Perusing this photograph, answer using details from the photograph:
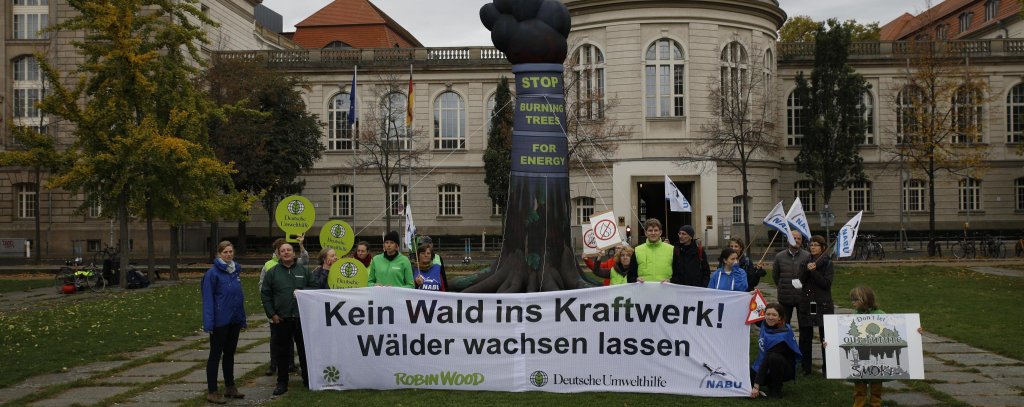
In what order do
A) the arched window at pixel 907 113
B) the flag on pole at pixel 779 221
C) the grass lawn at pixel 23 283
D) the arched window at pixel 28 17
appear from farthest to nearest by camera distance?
the arched window at pixel 28 17, the arched window at pixel 907 113, the grass lawn at pixel 23 283, the flag on pole at pixel 779 221

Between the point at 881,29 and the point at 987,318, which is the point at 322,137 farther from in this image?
the point at 881,29

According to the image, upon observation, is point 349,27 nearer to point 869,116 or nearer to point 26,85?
point 26,85

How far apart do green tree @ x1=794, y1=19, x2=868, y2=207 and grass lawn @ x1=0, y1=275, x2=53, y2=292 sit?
112ft

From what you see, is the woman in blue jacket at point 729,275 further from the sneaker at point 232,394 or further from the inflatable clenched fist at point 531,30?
the sneaker at point 232,394

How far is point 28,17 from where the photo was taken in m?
50.1

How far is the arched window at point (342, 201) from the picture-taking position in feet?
176

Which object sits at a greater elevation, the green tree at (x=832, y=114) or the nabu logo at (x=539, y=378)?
the green tree at (x=832, y=114)

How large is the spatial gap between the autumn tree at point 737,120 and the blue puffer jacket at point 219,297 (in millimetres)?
32012

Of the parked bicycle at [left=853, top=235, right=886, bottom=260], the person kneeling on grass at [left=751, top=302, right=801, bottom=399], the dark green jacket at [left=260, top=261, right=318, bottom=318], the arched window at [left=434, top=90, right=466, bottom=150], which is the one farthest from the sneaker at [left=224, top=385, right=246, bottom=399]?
the arched window at [left=434, top=90, right=466, bottom=150]

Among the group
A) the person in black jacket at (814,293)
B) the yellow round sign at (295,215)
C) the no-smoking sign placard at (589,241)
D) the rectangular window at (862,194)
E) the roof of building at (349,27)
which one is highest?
the roof of building at (349,27)

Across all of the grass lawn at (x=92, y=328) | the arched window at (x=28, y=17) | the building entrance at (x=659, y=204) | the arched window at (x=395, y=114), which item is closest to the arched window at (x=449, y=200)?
the arched window at (x=395, y=114)

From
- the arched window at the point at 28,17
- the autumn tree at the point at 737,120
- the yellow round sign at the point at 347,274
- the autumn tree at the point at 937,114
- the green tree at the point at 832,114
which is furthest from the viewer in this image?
the arched window at the point at 28,17

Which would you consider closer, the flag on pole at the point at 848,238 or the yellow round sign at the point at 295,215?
the flag on pole at the point at 848,238

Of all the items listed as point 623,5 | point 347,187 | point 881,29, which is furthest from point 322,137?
point 881,29
